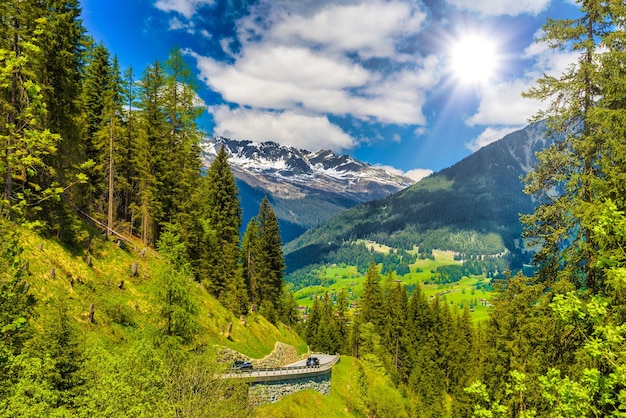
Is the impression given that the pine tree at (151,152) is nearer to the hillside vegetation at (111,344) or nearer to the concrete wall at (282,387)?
the hillside vegetation at (111,344)

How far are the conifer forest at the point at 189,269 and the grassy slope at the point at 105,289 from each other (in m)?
0.19

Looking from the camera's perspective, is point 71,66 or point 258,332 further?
point 258,332

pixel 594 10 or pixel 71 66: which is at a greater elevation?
pixel 71 66

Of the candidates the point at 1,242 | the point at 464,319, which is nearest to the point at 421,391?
the point at 464,319

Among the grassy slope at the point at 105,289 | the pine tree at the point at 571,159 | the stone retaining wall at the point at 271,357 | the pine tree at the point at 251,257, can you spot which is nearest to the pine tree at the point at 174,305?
the grassy slope at the point at 105,289

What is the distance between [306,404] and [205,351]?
1852 cm

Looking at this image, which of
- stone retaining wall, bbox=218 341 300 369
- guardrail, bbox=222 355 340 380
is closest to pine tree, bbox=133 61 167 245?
A: stone retaining wall, bbox=218 341 300 369

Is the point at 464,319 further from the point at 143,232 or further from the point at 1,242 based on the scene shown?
the point at 1,242

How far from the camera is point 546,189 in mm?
17297

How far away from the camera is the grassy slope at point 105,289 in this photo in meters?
25.4

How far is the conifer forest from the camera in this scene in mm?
10023

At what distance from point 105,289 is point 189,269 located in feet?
24.1

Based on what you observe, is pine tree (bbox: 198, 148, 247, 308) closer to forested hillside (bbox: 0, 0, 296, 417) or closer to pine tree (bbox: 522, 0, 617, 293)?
forested hillside (bbox: 0, 0, 296, 417)

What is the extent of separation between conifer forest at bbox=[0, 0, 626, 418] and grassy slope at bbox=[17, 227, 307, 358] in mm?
188
